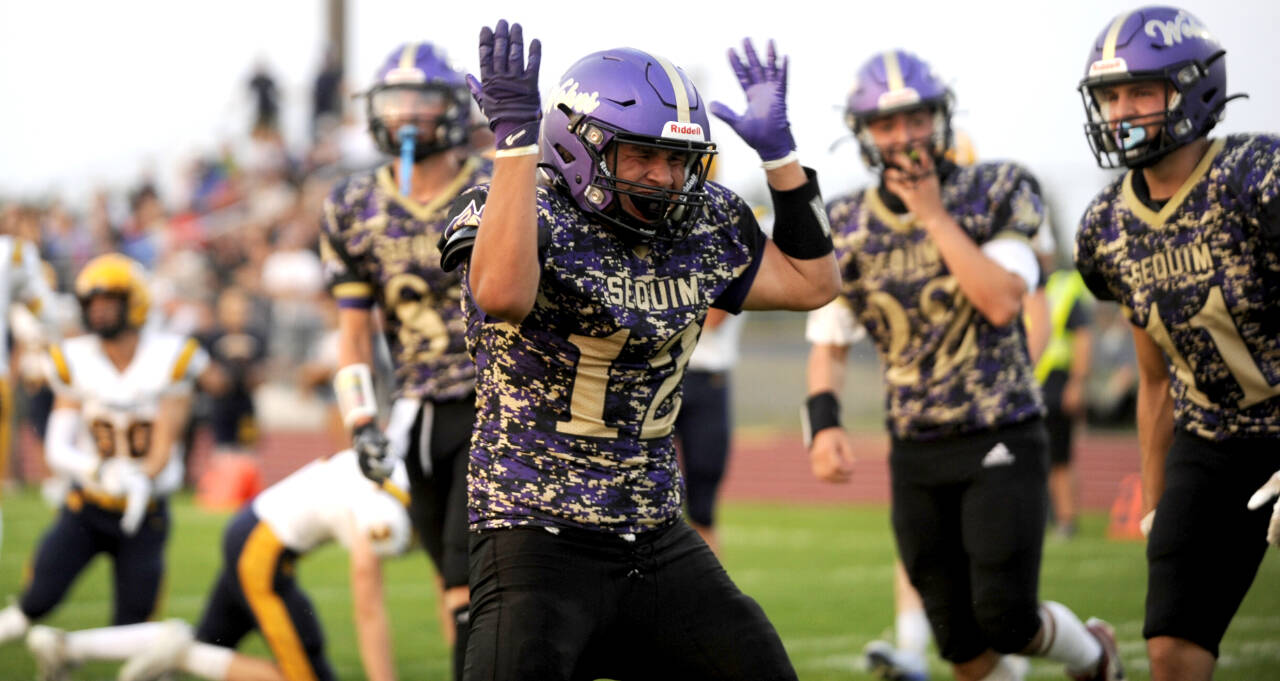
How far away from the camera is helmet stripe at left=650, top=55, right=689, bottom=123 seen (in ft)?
11.0

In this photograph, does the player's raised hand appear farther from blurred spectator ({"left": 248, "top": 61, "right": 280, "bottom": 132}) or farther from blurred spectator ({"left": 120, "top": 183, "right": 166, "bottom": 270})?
blurred spectator ({"left": 248, "top": 61, "right": 280, "bottom": 132})

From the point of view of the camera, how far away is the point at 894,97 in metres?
4.93

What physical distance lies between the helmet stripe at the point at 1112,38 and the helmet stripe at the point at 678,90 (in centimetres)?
141

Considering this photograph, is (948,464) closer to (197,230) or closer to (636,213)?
(636,213)

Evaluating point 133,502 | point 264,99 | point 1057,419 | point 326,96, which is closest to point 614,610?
point 133,502

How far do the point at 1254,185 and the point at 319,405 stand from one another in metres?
17.2

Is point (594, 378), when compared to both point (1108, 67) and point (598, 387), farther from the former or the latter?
point (1108, 67)

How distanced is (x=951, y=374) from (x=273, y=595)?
2.44 meters

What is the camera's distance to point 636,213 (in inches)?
131

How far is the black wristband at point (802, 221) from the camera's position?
355 centimetres

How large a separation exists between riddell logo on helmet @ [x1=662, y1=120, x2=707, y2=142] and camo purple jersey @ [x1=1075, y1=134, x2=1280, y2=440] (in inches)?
57.6

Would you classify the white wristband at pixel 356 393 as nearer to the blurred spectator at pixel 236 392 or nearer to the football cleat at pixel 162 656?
the football cleat at pixel 162 656

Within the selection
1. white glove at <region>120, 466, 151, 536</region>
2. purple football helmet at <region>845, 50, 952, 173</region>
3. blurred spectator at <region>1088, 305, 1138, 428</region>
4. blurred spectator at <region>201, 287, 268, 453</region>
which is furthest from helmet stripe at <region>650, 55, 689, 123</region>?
blurred spectator at <region>1088, 305, 1138, 428</region>

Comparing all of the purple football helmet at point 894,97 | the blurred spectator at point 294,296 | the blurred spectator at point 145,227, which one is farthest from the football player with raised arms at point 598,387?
the blurred spectator at point 145,227
